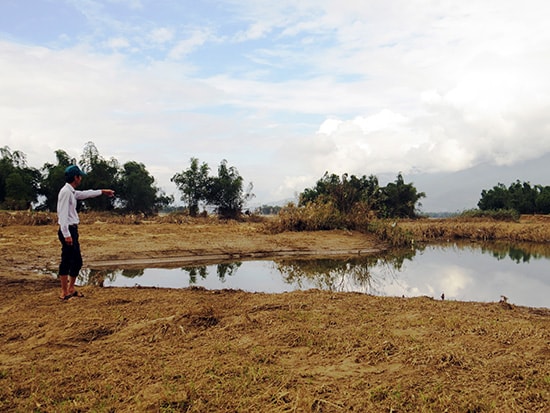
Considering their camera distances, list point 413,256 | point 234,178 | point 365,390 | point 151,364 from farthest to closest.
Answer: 1. point 234,178
2. point 413,256
3. point 151,364
4. point 365,390

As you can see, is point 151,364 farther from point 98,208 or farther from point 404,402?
point 98,208

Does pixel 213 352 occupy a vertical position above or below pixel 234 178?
below

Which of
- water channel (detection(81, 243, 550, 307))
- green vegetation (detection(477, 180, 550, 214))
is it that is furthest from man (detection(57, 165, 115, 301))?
green vegetation (detection(477, 180, 550, 214))

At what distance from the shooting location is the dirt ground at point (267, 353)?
3408 mm

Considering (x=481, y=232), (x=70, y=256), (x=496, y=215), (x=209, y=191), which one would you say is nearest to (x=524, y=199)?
(x=496, y=215)

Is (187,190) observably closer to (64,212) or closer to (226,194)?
(226,194)

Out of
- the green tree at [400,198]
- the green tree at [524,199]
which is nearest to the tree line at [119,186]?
the green tree at [400,198]

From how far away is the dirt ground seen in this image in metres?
3.41

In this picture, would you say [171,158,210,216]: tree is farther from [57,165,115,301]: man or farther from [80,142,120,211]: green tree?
[57,165,115,301]: man

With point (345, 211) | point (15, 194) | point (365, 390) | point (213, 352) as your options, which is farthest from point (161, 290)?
point (15, 194)

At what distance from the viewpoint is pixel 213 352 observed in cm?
445

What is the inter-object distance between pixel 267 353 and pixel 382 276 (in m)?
8.58

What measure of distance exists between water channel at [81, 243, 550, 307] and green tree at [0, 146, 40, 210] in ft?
57.4

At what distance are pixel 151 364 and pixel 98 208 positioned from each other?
1085 inches
